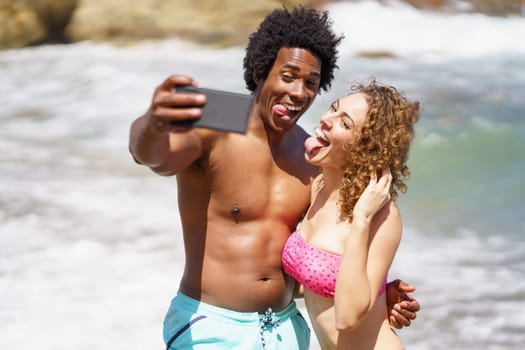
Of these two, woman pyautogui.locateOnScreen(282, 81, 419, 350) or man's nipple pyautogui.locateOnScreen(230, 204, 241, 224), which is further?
man's nipple pyautogui.locateOnScreen(230, 204, 241, 224)

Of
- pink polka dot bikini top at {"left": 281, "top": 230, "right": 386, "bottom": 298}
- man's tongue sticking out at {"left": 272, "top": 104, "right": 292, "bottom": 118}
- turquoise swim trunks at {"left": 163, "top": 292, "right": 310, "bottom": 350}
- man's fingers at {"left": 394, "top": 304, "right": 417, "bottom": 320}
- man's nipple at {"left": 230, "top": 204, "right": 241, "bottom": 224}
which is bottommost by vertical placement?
turquoise swim trunks at {"left": 163, "top": 292, "right": 310, "bottom": 350}

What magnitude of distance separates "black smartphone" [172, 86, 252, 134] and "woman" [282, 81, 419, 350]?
61cm

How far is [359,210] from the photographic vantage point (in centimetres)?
262

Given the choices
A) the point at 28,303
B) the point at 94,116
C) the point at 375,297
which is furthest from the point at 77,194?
the point at 375,297

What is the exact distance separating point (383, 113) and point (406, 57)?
11253mm

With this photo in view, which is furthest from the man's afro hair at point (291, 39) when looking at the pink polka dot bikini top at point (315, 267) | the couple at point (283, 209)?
the pink polka dot bikini top at point (315, 267)

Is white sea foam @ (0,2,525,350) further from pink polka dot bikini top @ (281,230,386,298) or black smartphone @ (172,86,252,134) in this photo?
black smartphone @ (172,86,252,134)

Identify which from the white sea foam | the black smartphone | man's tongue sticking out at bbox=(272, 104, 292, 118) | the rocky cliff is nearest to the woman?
man's tongue sticking out at bbox=(272, 104, 292, 118)

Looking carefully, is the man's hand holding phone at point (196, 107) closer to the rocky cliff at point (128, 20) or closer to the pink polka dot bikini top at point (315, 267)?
the pink polka dot bikini top at point (315, 267)

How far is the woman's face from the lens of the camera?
2.71m

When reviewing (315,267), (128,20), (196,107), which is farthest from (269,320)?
(128,20)

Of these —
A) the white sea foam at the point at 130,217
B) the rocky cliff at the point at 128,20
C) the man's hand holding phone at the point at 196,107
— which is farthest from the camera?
the rocky cliff at the point at 128,20

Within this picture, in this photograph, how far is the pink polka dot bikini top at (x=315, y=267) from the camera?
2684 mm

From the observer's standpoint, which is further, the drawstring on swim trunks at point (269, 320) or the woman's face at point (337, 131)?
the drawstring on swim trunks at point (269, 320)
